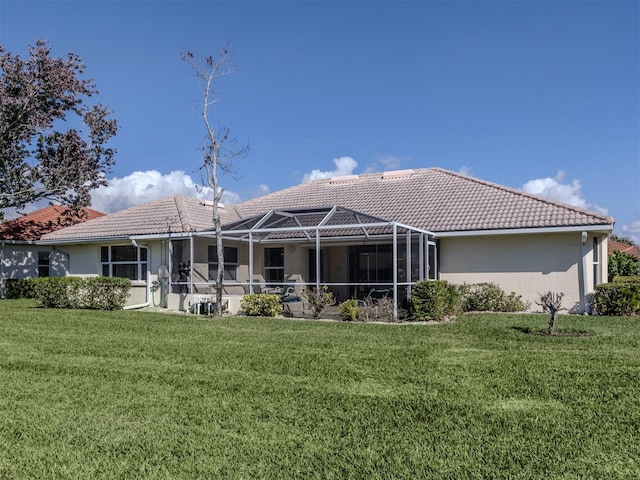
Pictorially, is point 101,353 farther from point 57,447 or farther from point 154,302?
point 154,302

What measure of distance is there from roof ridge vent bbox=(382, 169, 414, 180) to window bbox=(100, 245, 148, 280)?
1124 centimetres

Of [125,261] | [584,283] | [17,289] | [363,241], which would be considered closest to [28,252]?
[17,289]

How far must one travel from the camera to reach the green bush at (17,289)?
88.3 feet

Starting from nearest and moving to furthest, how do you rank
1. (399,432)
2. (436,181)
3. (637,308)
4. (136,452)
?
(136,452), (399,432), (637,308), (436,181)

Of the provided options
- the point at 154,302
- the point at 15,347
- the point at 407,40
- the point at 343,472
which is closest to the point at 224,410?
the point at 343,472

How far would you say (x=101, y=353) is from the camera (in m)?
9.58

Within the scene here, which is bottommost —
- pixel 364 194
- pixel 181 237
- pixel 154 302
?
pixel 154 302

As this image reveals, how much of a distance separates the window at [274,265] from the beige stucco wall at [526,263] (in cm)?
670

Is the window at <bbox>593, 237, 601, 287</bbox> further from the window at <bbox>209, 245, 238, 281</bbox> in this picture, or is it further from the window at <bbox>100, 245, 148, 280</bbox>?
the window at <bbox>100, 245, 148, 280</bbox>

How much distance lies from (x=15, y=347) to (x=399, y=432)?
8210 millimetres

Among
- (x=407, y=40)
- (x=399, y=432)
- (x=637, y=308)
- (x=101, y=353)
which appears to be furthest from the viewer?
(x=407, y=40)

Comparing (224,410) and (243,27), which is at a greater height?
(243,27)

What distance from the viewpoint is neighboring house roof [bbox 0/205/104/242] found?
1111 inches

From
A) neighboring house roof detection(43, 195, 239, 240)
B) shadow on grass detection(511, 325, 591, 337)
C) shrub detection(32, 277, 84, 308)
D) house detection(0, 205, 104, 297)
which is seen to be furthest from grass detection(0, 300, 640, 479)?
house detection(0, 205, 104, 297)
